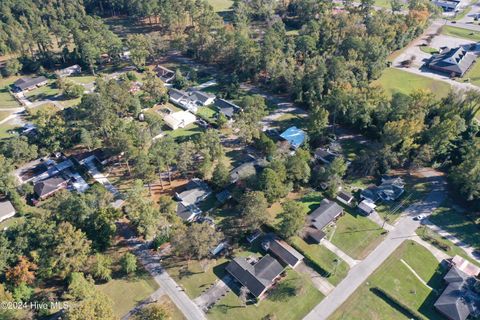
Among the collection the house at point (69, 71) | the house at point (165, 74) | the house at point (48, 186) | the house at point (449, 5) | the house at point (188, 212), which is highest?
the house at point (449, 5)

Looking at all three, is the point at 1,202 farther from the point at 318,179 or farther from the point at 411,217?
the point at 411,217

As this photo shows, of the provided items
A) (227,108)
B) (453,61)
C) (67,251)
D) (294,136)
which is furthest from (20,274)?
(453,61)

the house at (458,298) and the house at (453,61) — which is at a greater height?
the house at (453,61)

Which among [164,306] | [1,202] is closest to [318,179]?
[164,306]

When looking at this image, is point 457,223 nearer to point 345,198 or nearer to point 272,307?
point 345,198

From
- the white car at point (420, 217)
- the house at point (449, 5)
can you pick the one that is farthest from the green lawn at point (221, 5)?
the white car at point (420, 217)

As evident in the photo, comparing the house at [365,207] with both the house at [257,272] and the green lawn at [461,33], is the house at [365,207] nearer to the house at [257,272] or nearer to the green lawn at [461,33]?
the house at [257,272]

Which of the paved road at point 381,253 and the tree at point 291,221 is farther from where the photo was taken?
the tree at point 291,221
